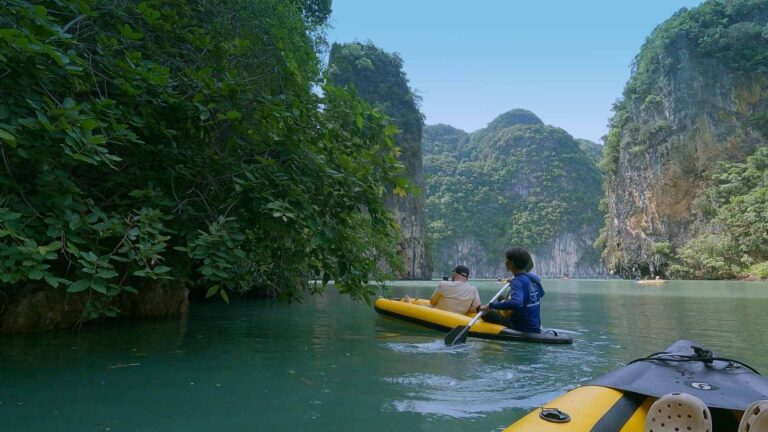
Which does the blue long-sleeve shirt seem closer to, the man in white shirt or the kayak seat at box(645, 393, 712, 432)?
the man in white shirt

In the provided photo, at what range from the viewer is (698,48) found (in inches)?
1340

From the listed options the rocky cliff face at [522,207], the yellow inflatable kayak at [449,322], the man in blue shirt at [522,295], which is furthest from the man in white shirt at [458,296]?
the rocky cliff face at [522,207]

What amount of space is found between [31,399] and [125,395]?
49cm

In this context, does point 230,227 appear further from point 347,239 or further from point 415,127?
point 415,127

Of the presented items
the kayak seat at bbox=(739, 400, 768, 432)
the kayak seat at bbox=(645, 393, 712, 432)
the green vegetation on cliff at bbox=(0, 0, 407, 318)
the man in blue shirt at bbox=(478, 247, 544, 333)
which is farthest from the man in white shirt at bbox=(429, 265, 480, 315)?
the kayak seat at bbox=(739, 400, 768, 432)

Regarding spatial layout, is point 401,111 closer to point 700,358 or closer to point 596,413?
point 700,358

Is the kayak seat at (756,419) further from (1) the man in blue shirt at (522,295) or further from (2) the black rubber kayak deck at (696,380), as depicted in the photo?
(1) the man in blue shirt at (522,295)

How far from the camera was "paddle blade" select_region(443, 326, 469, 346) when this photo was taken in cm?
523

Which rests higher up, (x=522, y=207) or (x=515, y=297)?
(x=522, y=207)

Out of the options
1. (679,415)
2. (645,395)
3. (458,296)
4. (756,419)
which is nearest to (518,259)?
(458,296)

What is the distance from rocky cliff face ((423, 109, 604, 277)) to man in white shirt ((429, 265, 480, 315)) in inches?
2534

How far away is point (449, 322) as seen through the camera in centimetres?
600

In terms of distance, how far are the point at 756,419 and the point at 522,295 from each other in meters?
3.87

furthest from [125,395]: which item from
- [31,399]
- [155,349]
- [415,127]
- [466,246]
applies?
[466,246]
